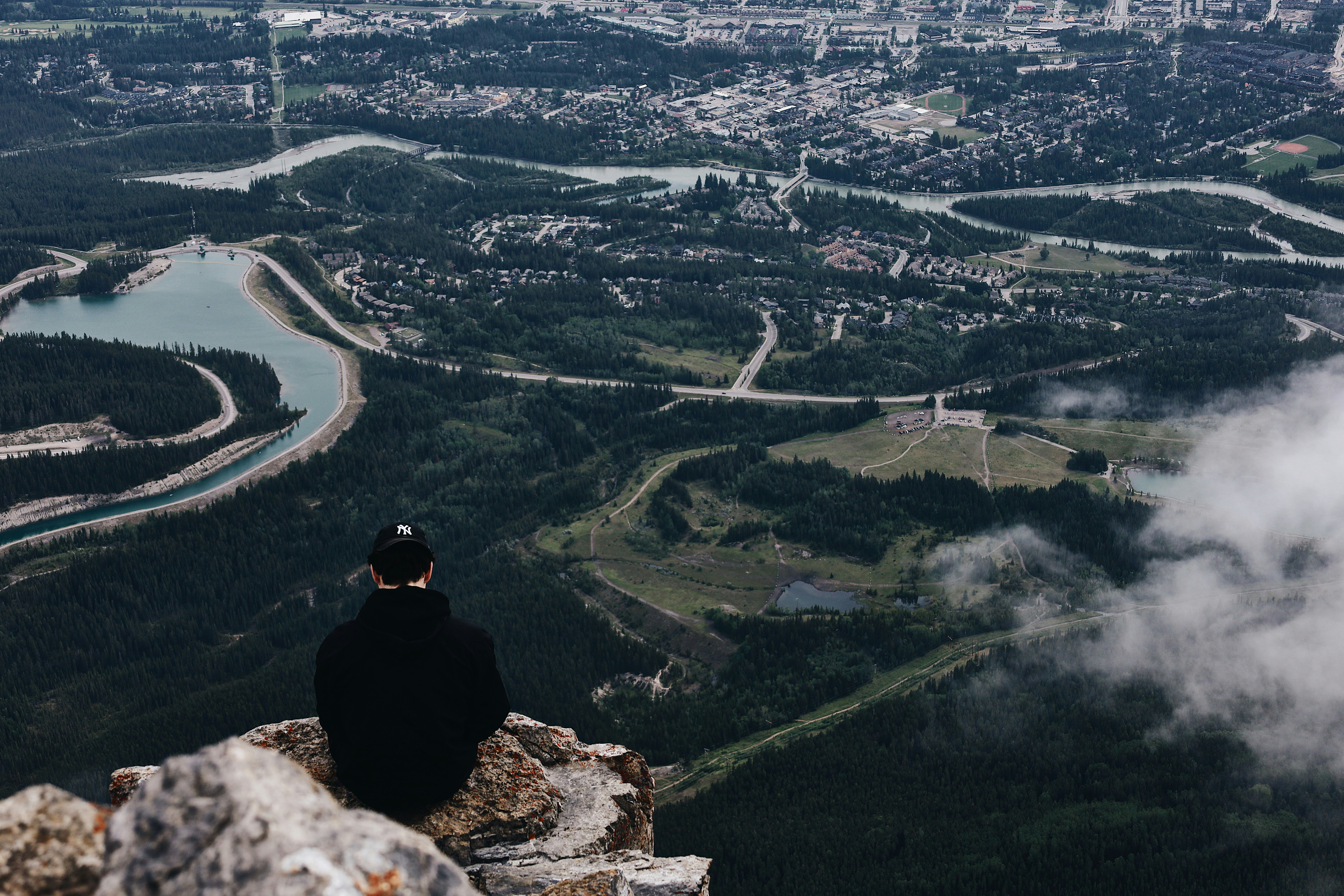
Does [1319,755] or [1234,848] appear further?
[1319,755]

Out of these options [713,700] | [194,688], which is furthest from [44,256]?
[713,700]

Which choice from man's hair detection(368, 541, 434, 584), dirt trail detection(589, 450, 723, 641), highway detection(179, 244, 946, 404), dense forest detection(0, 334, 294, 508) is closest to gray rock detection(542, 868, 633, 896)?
man's hair detection(368, 541, 434, 584)

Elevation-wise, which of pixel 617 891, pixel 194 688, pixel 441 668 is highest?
pixel 441 668

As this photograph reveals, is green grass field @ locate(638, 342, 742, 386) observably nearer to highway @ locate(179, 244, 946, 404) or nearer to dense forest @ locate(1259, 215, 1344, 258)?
highway @ locate(179, 244, 946, 404)

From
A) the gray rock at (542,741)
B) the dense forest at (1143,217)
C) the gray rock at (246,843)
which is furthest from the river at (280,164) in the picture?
the gray rock at (246,843)

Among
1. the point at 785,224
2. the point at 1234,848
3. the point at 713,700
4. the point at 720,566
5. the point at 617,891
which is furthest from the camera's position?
the point at 785,224

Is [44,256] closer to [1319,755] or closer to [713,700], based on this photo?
[713,700]

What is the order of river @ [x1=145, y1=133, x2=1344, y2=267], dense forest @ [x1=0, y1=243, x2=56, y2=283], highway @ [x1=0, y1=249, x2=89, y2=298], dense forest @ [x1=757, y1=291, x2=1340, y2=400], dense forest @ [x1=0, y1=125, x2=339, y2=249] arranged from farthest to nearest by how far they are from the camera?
1. river @ [x1=145, y1=133, x2=1344, y2=267]
2. dense forest @ [x1=0, y1=125, x2=339, y2=249]
3. dense forest @ [x1=0, y1=243, x2=56, y2=283]
4. highway @ [x1=0, y1=249, x2=89, y2=298]
5. dense forest @ [x1=757, y1=291, x2=1340, y2=400]
